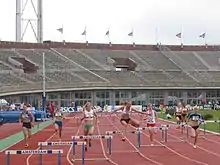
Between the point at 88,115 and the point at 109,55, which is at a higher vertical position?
the point at 109,55

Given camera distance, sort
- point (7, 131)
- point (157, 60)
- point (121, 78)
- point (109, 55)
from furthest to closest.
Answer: point (157, 60) < point (109, 55) < point (121, 78) < point (7, 131)

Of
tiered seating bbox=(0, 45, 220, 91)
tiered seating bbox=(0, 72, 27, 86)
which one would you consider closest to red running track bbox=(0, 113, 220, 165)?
tiered seating bbox=(0, 72, 27, 86)

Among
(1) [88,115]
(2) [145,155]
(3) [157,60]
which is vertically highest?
(3) [157,60]

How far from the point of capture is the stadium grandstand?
223ft

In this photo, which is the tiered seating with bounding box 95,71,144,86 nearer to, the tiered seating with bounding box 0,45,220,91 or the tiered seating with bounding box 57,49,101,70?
the tiered seating with bounding box 0,45,220,91

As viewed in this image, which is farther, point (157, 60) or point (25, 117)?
point (157, 60)

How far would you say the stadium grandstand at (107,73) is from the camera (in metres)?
68.1

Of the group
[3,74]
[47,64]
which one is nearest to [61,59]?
[47,64]

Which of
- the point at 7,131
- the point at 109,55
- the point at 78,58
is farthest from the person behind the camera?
the point at 109,55

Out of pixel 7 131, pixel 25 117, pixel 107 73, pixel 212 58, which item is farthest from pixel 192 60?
pixel 25 117

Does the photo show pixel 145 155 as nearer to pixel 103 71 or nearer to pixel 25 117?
pixel 25 117

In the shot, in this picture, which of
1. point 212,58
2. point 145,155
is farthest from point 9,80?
point 145,155

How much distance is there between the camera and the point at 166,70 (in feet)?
265

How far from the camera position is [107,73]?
Answer: 2992 inches
